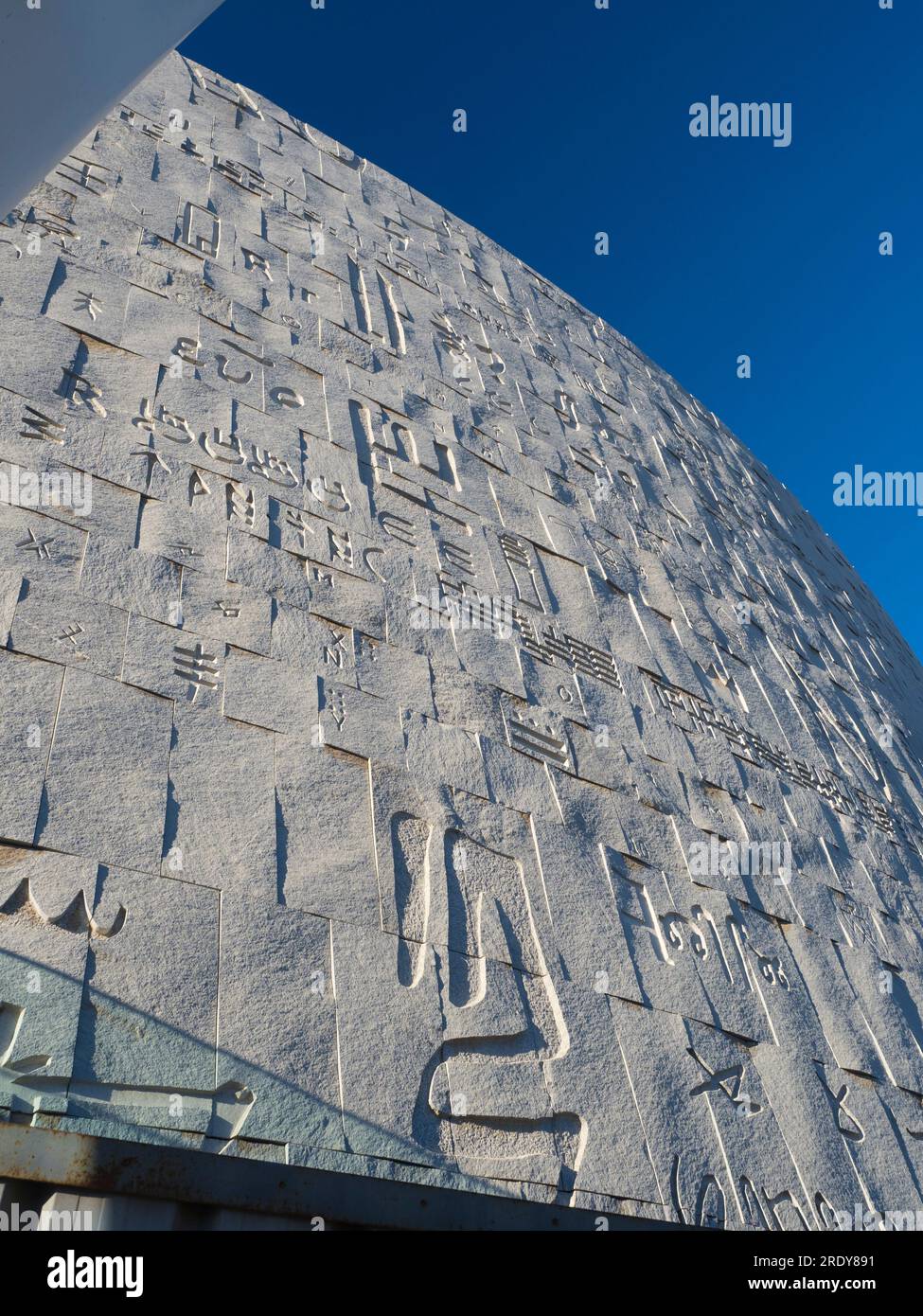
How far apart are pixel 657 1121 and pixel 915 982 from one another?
87.4 inches

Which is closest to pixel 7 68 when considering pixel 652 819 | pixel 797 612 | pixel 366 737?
pixel 366 737

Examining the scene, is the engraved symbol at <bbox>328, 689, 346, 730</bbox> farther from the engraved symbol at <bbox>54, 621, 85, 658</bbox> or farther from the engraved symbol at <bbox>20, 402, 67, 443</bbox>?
the engraved symbol at <bbox>20, 402, 67, 443</bbox>

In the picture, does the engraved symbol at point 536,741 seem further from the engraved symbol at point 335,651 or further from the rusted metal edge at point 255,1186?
the rusted metal edge at point 255,1186

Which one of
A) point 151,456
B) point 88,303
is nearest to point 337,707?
point 151,456

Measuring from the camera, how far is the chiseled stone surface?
244cm

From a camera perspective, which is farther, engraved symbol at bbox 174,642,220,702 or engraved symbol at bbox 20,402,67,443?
engraved symbol at bbox 20,402,67,443

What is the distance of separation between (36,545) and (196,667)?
541mm

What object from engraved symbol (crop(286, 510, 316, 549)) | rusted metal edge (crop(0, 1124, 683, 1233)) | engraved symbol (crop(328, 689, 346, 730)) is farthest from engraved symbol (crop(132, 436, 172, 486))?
rusted metal edge (crop(0, 1124, 683, 1233))

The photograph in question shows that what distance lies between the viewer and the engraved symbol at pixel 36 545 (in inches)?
117

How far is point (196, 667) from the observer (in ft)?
9.95

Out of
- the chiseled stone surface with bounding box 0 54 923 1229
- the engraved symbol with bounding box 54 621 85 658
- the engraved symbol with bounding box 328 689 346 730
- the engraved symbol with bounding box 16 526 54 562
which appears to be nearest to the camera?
the chiseled stone surface with bounding box 0 54 923 1229

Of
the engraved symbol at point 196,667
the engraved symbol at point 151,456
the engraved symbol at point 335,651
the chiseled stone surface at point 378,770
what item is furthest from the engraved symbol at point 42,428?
the engraved symbol at point 335,651

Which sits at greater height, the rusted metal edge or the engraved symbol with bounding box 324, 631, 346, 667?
the engraved symbol with bounding box 324, 631, 346, 667
